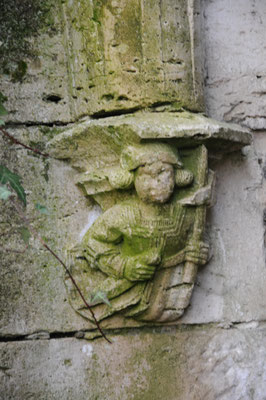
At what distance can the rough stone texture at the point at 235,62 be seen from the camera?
316 centimetres

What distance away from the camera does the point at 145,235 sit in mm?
2748

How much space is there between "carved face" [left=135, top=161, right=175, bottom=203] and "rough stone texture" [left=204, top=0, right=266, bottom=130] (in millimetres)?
584

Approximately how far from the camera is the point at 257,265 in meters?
3.15

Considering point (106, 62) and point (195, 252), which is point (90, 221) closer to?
point (195, 252)

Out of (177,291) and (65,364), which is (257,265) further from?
(65,364)

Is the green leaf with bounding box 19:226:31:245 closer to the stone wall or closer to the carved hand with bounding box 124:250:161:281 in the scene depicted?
the stone wall

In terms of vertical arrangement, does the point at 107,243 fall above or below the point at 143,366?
above

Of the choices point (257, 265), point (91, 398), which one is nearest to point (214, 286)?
point (257, 265)

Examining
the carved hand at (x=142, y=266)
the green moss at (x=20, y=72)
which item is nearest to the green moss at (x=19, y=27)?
the green moss at (x=20, y=72)

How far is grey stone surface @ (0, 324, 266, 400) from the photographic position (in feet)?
9.27

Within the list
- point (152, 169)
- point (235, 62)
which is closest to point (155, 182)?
point (152, 169)

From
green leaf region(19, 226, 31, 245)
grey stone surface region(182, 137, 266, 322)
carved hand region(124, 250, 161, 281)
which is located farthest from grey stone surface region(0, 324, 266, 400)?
green leaf region(19, 226, 31, 245)

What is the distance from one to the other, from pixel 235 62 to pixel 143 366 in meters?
1.57

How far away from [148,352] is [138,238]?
579mm
